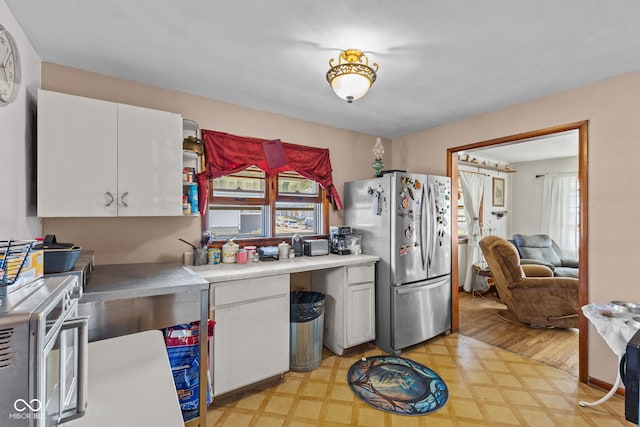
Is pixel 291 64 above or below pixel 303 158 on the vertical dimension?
above

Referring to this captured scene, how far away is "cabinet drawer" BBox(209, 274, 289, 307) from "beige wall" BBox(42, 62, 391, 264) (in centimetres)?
69

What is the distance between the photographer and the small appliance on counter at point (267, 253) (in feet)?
8.69

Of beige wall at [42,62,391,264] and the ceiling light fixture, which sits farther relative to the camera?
beige wall at [42,62,391,264]

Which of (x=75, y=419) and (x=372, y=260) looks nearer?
(x=75, y=419)

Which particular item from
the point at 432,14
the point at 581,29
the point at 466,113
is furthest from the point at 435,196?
the point at 432,14

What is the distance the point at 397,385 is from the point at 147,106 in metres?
2.96

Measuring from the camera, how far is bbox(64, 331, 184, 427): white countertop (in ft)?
2.54

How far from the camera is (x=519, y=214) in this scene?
5816mm

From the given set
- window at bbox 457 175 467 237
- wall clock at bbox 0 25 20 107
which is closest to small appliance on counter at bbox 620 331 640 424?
wall clock at bbox 0 25 20 107

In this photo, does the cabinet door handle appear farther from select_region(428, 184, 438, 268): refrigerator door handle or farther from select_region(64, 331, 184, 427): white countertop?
select_region(428, 184, 438, 268): refrigerator door handle

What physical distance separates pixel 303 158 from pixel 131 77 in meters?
1.60

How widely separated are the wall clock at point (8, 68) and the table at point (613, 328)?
3.59 m

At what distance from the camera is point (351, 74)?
5.77 feet

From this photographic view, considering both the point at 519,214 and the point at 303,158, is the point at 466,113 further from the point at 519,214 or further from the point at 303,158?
the point at 519,214
